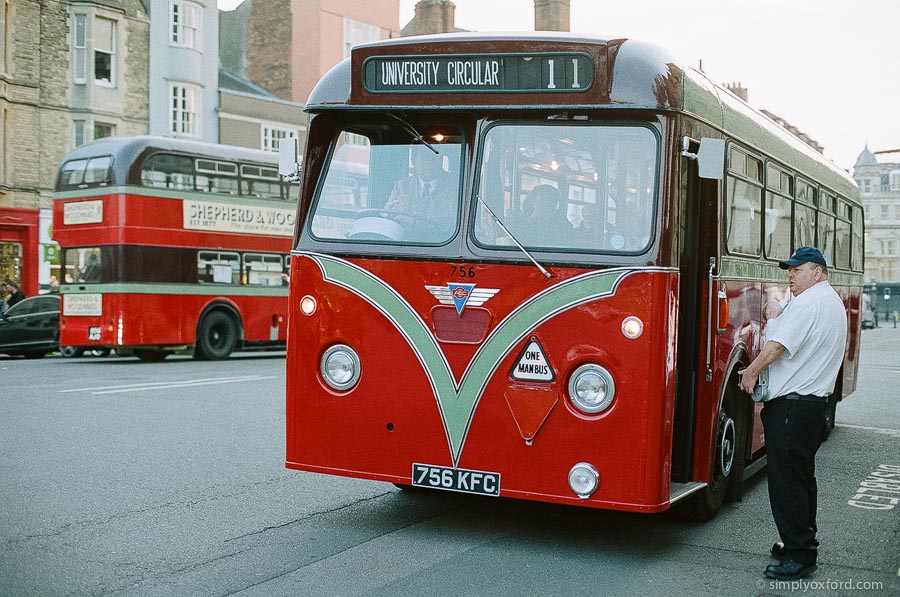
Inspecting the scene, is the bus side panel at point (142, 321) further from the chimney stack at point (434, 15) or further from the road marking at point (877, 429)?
the chimney stack at point (434, 15)

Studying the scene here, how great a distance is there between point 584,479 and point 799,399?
50.2 inches

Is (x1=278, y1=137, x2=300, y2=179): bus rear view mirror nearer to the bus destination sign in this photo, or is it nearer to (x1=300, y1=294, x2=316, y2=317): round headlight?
the bus destination sign

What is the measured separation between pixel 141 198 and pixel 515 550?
16.6 meters

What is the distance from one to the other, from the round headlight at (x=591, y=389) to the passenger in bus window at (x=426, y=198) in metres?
1.19

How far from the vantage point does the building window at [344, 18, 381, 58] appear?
155 ft

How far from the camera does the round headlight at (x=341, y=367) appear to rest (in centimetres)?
701

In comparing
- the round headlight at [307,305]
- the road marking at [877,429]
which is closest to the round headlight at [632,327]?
the round headlight at [307,305]

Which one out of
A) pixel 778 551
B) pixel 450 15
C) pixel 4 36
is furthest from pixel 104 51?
pixel 778 551

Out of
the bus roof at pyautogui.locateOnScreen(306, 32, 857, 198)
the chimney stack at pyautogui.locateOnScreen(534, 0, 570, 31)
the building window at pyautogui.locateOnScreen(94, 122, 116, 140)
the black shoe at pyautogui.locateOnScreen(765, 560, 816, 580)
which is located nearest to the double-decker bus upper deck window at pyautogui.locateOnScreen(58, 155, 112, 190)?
the building window at pyautogui.locateOnScreen(94, 122, 116, 140)

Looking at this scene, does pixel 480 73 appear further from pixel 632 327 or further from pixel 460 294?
pixel 632 327

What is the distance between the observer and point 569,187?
6.54m

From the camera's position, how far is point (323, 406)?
278 inches

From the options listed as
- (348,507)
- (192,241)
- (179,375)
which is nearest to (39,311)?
(192,241)

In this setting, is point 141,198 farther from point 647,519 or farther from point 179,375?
point 647,519
